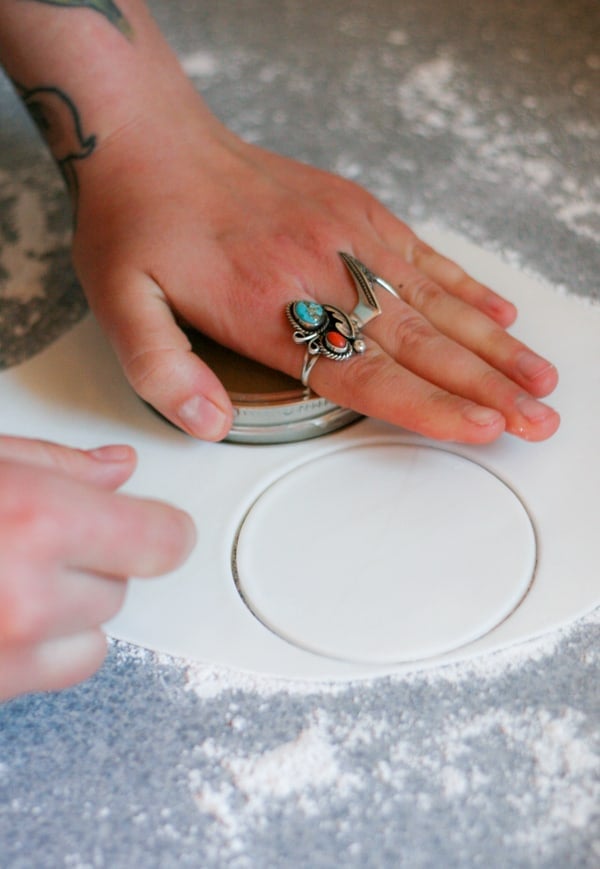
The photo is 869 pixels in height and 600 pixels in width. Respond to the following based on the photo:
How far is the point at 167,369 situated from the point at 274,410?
0.33 ft

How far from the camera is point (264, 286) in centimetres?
85

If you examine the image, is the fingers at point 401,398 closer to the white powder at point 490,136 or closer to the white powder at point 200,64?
the white powder at point 490,136

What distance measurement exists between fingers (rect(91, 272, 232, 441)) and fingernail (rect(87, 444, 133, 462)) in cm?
14

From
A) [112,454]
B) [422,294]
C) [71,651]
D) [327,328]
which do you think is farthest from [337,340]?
[71,651]

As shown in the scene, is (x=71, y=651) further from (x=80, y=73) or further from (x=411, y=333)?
(x=80, y=73)

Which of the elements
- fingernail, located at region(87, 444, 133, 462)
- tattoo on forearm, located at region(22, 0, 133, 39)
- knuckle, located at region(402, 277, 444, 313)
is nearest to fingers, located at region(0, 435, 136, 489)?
fingernail, located at region(87, 444, 133, 462)

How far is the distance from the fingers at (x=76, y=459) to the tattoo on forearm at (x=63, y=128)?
0.43m

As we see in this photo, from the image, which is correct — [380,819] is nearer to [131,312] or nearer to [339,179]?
[131,312]

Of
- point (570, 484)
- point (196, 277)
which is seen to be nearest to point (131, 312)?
point (196, 277)

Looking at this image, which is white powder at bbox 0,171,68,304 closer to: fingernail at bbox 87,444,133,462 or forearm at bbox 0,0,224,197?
forearm at bbox 0,0,224,197

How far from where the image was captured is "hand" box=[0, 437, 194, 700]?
0.54 metres

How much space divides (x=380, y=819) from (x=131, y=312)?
47cm

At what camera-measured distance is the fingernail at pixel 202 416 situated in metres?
0.78

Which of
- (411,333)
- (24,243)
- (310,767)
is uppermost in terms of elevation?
(411,333)
